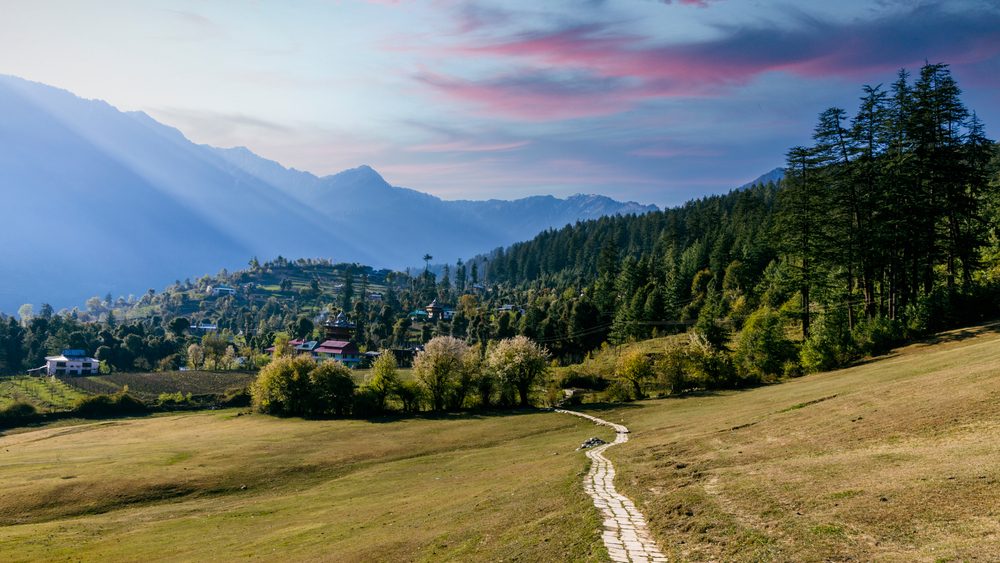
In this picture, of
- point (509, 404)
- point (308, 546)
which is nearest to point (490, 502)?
point (308, 546)

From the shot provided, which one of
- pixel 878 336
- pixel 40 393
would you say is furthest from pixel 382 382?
pixel 40 393

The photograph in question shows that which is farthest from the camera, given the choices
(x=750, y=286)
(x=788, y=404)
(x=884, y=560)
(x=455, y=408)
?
(x=750, y=286)

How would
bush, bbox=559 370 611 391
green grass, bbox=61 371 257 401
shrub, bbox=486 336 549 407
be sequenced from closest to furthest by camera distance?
shrub, bbox=486 336 549 407 → bush, bbox=559 370 611 391 → green grass, bbox=61 371 257 401

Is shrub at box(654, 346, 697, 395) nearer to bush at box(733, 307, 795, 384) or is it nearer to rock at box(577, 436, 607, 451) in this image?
bush at box(733, 307, 795, 384)

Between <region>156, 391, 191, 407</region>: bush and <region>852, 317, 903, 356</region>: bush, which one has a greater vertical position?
<region>852, 317, 903, 356</region>: bush

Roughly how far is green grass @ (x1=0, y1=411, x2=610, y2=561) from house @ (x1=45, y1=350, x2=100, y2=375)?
115 m

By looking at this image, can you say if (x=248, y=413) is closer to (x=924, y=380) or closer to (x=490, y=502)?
(x=490, y=502)

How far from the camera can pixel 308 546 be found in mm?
28891

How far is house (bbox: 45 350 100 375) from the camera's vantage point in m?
171

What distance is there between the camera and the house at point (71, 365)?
562ft

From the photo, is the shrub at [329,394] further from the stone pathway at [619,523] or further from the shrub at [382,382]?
the stone pathway at [619,523]

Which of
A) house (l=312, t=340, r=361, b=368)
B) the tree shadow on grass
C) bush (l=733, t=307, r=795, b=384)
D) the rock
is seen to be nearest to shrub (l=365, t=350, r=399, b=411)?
the rock

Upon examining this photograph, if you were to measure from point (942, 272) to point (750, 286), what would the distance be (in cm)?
4666

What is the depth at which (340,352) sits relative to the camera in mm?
186375
